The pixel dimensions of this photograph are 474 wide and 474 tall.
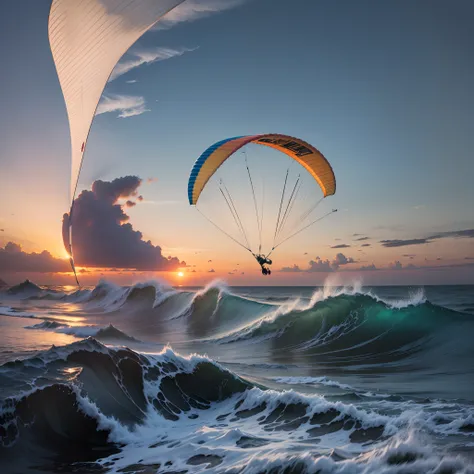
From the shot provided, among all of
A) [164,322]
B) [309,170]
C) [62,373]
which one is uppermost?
[309,170]

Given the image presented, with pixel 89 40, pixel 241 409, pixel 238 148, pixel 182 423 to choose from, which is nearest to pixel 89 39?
pixel 89 40

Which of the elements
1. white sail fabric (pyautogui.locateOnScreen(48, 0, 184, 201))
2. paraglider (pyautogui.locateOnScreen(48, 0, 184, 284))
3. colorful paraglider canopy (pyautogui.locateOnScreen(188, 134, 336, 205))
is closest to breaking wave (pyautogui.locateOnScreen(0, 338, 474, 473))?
paraglider (pyautogui.locateOnScreen(48, 0, 184, 284))

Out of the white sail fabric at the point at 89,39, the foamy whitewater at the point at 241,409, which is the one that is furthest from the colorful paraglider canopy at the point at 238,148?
the white sail fabric at the point at 89,39

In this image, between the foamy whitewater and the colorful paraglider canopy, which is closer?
the foamy whitewater

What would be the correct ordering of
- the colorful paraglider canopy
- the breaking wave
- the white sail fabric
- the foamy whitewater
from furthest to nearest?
the colorful paraglider canopy
the foamy whitewater
the breaking wave
the white sail fabric

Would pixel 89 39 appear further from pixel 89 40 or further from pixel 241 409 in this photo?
pixel 241 409

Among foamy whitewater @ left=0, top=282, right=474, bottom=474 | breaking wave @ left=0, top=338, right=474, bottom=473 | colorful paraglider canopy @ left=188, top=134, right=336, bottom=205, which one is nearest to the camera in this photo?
breaking wave @ left=0, top=338, right=474, bottom=473

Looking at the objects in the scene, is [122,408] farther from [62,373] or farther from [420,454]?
[420,454]

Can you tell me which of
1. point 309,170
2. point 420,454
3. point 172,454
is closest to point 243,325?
point 309,170

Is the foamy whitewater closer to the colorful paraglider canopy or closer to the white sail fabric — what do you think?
the white sail fabric
